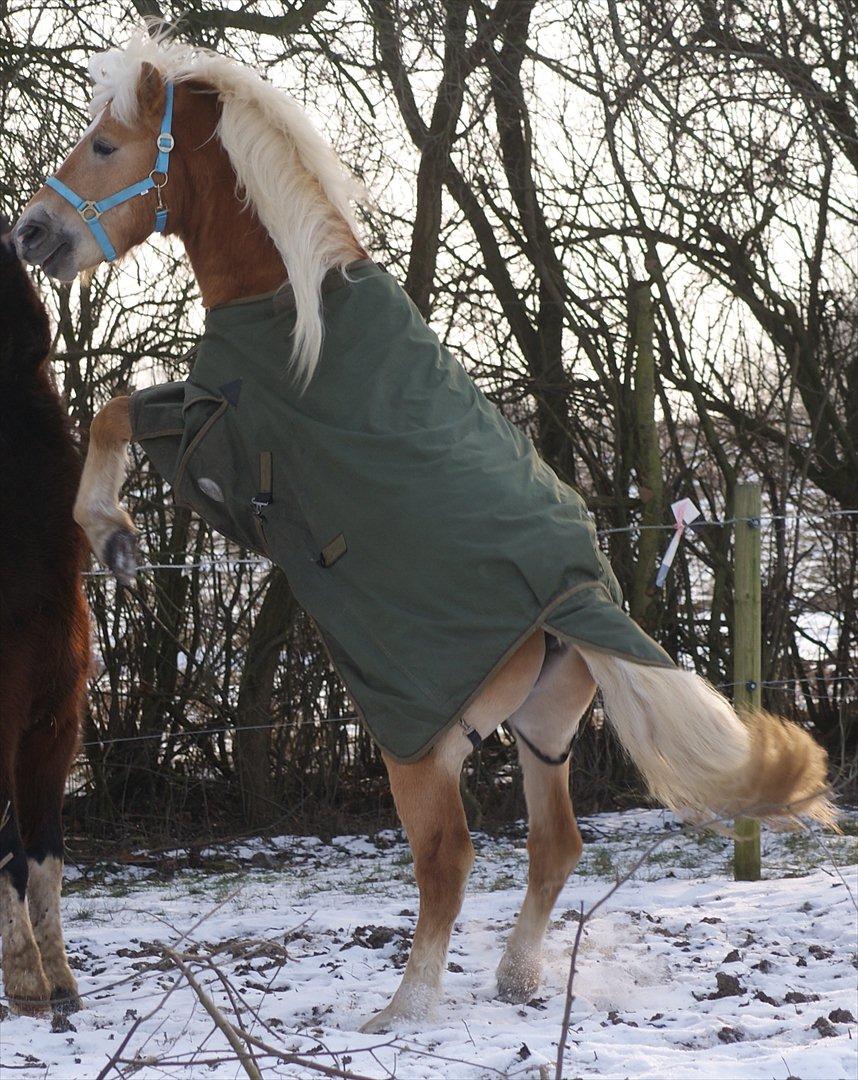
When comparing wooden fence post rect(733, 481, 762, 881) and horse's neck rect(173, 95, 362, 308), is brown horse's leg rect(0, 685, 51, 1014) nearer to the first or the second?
horse's neck rect(173, 95, 362, 308)

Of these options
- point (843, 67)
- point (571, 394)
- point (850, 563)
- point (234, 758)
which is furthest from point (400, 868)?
point (843, 67)

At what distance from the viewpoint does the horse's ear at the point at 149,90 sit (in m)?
3.05

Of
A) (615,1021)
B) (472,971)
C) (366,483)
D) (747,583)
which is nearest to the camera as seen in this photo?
(366,483)

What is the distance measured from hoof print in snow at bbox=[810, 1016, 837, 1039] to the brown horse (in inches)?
71.5

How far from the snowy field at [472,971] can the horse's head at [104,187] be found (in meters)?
1.71

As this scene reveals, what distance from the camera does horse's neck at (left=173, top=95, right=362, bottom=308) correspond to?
309cm

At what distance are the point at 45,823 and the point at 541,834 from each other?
4.30 feet

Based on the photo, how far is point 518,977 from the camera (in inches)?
127

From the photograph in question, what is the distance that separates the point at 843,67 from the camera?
21.2ft

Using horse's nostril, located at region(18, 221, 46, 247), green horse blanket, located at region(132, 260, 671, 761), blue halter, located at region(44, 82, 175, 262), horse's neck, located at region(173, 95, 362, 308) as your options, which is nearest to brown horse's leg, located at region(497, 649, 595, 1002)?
green horse blanket, located at region(132, 260, 671, 761)

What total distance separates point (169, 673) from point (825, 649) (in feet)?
12.1

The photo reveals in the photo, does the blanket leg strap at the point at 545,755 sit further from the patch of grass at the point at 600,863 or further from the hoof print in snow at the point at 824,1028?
the patch of grass at the point at 600,863

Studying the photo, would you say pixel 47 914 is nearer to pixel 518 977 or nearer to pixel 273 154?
pixel 518 977

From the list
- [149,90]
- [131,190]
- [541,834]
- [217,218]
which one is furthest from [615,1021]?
[149,90]
